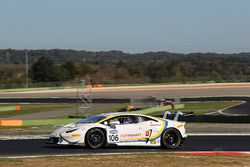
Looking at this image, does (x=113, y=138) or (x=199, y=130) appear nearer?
(x=113, y=138)

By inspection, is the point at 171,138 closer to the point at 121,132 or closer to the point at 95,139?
the point at 121,132

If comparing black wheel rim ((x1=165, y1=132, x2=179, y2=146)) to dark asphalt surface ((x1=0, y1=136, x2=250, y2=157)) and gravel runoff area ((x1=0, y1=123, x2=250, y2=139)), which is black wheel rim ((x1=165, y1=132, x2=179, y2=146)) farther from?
gravel runoff area ((x1=0, y1=123, x2=250, y2=139))

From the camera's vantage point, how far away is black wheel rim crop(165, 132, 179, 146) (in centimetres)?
1661

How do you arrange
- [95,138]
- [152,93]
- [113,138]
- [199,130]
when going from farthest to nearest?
[152,93] < [199,130] < [113,138] < [95,138]

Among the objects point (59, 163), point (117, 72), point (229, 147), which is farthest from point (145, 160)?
point (117, 72)

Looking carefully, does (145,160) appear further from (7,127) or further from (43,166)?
(7,127)

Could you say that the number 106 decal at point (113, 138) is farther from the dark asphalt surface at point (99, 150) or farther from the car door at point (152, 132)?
the car door at point (152, 132)

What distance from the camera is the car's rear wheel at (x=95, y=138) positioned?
1608cm

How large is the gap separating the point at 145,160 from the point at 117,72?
4430 inches

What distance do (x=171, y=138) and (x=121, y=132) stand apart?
1.49m

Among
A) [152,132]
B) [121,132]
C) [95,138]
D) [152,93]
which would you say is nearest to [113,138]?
[121,132]

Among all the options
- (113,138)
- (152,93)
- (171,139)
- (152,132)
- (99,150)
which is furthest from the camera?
(152,93)

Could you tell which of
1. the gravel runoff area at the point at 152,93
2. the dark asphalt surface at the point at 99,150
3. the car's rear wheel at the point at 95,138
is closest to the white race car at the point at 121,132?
the car's rear wheel at the point at 95,138

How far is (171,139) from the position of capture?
16656 millimetres
